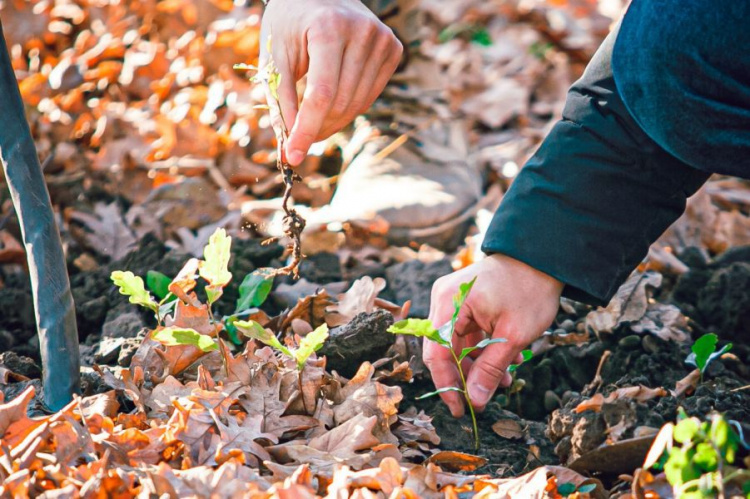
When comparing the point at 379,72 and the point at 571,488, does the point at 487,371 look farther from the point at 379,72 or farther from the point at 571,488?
the point at 379,72

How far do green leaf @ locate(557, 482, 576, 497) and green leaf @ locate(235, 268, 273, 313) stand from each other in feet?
2.53

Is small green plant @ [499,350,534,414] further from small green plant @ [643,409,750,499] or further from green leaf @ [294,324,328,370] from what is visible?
small green plant @ [643,409,750,499]

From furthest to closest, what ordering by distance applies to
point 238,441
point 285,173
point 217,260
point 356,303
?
1. point 356,303
2. point 285,173
3. point 217,260
4. point 238,441

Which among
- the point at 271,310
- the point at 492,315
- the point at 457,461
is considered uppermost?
the point at 492,315

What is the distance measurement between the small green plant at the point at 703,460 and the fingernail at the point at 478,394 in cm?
59

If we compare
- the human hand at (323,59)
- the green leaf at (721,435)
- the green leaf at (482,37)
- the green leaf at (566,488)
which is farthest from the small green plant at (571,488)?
the green leaf at (482,37)

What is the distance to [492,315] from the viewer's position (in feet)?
5.39

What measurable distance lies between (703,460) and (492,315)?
66cm

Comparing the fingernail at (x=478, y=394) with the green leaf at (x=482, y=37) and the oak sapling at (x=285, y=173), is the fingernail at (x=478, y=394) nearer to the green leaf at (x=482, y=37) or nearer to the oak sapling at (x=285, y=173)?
the oak sapling at (x=285, y=173)

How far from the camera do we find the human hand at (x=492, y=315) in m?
1.62

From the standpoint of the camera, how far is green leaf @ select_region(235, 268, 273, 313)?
1.81 metres

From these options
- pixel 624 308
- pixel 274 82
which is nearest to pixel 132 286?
pixel 274 82

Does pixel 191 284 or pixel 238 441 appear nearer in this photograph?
pixel 238 441

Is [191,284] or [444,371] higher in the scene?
[191,284]
